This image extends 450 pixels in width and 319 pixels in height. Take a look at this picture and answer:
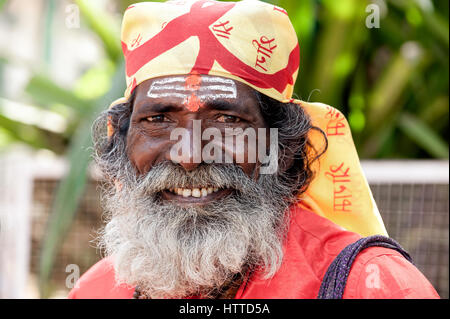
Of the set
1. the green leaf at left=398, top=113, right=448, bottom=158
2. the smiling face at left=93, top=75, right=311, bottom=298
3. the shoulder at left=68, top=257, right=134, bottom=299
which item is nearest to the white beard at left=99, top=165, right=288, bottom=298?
the smiling face at left=93, top=75, right=311, bottom=298

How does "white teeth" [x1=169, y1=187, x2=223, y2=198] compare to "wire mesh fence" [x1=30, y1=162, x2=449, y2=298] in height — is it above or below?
above

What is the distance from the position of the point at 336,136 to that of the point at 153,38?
72 centimetres

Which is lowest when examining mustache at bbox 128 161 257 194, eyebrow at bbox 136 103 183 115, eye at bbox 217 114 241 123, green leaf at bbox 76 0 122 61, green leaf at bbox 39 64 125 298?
green leaf at bbox 39 64 125 298

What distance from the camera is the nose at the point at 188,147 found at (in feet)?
5.47

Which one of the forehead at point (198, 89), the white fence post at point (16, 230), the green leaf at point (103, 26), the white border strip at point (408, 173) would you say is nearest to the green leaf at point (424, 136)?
the white border strip at point (408, 173)

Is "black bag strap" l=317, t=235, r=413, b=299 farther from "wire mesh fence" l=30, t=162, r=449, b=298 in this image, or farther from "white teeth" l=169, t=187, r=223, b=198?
"wire mesh fence" l=30, t=162, r=449, b=298

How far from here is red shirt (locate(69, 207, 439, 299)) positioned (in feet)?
4.70

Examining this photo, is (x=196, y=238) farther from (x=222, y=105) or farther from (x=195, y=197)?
(x=222, y=105)

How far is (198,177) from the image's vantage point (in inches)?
66.7

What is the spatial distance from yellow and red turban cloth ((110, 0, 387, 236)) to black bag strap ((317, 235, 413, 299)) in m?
0.22

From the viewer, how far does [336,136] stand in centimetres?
186

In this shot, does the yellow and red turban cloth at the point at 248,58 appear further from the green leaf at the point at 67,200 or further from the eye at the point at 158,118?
the green leaf at the point at 67,200

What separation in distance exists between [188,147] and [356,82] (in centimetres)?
275
